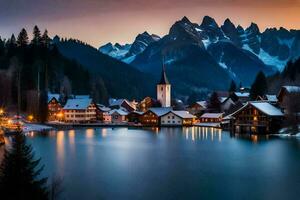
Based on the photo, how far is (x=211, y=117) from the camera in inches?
3718

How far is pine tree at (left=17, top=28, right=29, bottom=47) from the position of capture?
110m

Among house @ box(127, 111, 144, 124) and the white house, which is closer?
house @ box(127, 111, 144, 124)

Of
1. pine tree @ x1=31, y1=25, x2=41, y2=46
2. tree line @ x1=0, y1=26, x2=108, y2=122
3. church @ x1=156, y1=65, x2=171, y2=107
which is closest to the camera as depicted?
tree line @ x1=0, y1=26, x2=108, y2=122

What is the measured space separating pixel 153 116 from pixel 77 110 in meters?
16.0

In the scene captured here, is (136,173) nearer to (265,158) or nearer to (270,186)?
(270,186)

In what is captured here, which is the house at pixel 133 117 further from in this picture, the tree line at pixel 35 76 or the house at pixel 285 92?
the house at pixel 285 92

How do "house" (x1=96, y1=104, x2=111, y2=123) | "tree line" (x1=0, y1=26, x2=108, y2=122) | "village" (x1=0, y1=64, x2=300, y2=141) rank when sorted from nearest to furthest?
"village" (x1=0, y1=64, x2=300, y2=141), "tree line" (x1=0, y1=26, x2=108, y2=122), "house" (x1=96, y1=104, x2=111, y2=123)

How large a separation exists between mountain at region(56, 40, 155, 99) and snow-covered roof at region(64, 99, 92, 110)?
42.0m

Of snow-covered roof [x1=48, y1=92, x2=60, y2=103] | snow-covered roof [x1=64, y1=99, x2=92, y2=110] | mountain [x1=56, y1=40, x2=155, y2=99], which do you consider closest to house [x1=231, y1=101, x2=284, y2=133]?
snow-covered roof [x1=64, y1=99, x2=92, y2=110]

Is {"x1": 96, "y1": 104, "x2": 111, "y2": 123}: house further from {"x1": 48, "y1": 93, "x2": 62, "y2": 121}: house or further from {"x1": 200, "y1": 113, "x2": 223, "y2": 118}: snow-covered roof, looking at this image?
{"x1": 200, "y1": 113, "x2": 223, "y2": 118}: snow-covered roof

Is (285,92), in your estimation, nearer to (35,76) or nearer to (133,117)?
(133,117)

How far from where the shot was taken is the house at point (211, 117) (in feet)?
305

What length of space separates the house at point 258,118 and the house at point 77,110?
119 feet

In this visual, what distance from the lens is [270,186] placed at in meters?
26.3
